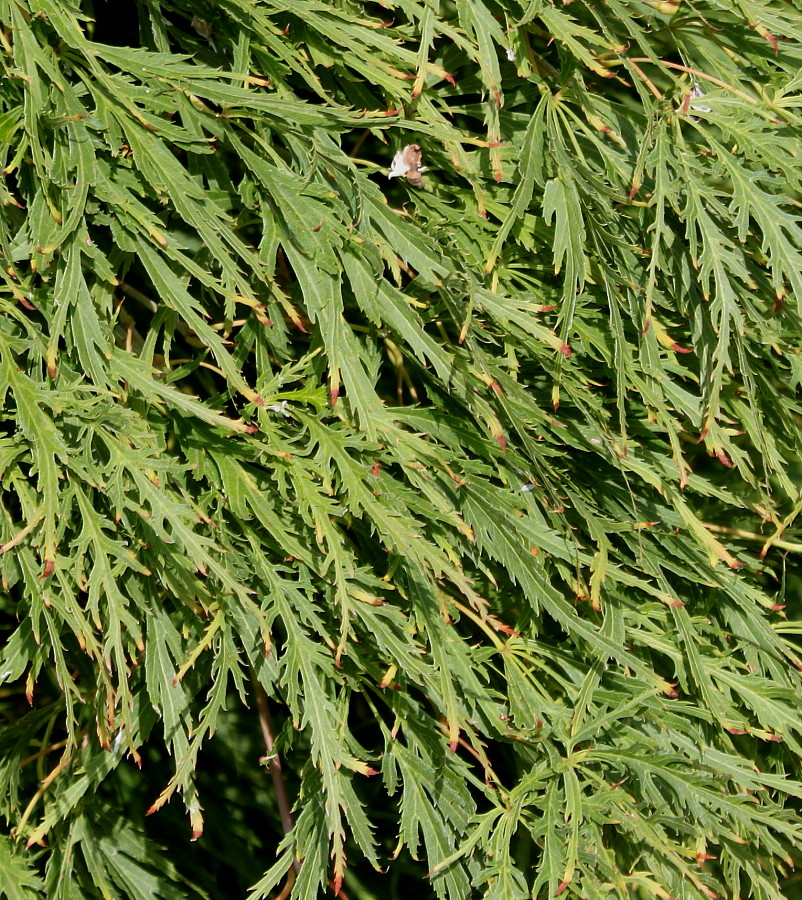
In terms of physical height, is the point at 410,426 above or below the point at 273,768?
above

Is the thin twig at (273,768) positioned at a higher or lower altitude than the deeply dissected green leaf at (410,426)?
lower

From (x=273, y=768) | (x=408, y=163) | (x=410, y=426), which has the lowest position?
(x=273, y=768)

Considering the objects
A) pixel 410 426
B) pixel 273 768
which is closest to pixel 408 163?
pixel 410 426

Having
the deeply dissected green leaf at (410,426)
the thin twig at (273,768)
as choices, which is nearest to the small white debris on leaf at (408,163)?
the deeply dissected green leaf at (410,426)

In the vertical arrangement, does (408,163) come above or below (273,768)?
above

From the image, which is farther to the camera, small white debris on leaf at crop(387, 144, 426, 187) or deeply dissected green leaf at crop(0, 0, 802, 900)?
small white debris on leaf at crop(387, 144, 426, 187)

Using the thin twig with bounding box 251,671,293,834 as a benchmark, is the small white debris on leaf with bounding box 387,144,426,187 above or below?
above

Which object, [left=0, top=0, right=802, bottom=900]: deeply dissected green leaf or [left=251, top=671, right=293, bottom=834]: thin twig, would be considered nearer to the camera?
[left=0, top=0, right=802, bottom=900]: deeply dissected green leaf

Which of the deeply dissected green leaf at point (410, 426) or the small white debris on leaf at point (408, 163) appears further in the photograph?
the small white debris on leaf at point (408, 163)

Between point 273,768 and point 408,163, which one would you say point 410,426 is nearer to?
point 408,163

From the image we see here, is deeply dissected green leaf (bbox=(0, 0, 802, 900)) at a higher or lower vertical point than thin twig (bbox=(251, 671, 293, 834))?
higher

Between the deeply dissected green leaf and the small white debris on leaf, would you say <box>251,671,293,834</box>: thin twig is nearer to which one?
the deeply dissected green leaf

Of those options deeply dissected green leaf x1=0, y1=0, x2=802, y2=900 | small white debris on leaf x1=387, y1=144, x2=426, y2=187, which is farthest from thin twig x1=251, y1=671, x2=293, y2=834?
small white debris on leaf x1=387, y1=144, x2=426, y2=187

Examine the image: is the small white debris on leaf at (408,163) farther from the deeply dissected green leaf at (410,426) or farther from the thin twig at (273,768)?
the thin twig at (273,768)
